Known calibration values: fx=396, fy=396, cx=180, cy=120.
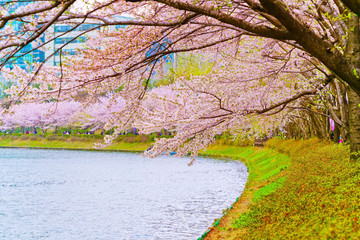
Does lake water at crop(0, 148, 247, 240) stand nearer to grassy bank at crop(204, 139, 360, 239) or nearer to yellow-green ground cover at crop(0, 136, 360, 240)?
yellow-green ground cover at crop(0, 136, 360, 240)

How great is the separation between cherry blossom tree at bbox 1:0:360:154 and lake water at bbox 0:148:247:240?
151 inches

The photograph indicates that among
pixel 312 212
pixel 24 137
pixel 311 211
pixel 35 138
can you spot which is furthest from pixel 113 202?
pixel 24 137

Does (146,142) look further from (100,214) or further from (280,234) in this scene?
(280,234)

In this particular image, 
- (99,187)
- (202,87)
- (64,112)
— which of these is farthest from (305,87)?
(64,112)

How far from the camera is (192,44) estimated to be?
868cm

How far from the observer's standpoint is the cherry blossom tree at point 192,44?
5516 mm

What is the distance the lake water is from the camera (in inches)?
485

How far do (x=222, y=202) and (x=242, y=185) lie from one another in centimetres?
477

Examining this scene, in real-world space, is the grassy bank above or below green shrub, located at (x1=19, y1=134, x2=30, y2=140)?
above

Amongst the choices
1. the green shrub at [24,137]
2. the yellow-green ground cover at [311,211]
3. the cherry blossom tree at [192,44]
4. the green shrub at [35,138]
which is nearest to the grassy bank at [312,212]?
the yellow-green ground cover at [311,211]

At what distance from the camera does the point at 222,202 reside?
1625 cm

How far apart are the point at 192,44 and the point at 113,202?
10.2 m

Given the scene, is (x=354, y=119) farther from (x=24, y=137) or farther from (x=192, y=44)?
(x=24, y=137)

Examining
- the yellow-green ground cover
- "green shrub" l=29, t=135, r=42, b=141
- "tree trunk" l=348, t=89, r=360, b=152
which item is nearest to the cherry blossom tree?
"tree trunk" l=348, t=89, r=360, b=152
